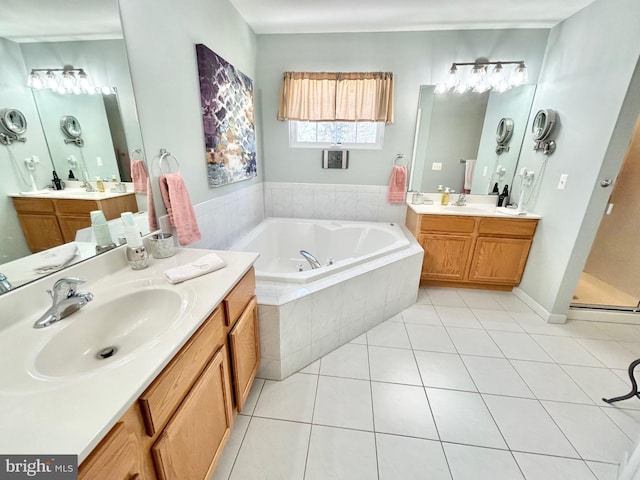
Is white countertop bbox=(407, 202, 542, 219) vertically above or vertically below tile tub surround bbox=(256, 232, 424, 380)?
above

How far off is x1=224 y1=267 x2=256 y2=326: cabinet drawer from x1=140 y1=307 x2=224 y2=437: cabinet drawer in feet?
0.19

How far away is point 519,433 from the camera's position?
134 centimetres

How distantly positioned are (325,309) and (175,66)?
5.60ft

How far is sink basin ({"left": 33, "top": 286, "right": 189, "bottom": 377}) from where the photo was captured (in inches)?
29.6

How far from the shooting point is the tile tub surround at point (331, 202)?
2.96m

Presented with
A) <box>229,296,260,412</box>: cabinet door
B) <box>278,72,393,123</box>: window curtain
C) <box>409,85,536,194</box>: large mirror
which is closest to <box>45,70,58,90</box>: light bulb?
<box>229,296,260,412</box>: cabinet door

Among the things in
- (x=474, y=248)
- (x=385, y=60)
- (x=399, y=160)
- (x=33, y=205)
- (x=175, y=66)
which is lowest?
(x=474, y=248)

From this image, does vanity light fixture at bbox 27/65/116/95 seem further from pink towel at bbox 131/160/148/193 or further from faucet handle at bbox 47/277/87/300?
faucet handle at bbox 47/277/87/300

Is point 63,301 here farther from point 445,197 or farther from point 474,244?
point 445,197

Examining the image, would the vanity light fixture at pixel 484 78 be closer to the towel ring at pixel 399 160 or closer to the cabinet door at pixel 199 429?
the towel ring at pixel 399 160

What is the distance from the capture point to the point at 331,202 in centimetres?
302

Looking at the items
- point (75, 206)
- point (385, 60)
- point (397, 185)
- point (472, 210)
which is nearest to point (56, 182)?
point (75, 206)

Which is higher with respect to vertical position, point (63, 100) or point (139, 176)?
point (63, 100)

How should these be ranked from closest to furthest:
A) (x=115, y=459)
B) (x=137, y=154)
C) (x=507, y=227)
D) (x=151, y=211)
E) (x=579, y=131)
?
(x=115, y=459)
(x=137, y=154)
(x=151, y=211)
(x=579, y=131)
(x=507, y=227)
